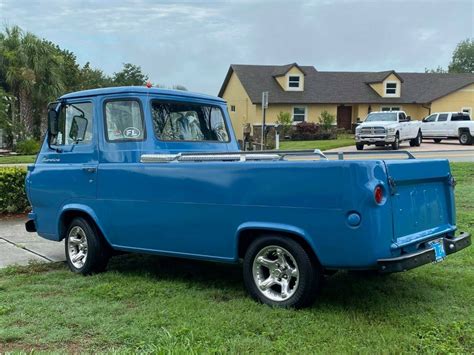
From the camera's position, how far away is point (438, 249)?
16.8ft

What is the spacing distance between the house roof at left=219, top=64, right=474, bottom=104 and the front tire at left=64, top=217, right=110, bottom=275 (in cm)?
3306

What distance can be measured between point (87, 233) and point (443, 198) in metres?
3.99

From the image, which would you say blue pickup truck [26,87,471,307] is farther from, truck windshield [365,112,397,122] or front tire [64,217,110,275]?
truck windshield [365,112,397,122]

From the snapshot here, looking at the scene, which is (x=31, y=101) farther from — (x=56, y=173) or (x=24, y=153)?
(x=56, y=173)

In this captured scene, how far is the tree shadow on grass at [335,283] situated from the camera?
5.29m

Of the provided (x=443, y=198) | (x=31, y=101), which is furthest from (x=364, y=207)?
(x=31, y=101)

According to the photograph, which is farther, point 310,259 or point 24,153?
point 24,153

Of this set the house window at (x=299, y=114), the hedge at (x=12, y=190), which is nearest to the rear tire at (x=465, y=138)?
the house window at (x=299, y=114)

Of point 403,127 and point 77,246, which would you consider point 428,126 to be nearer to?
point 403,127

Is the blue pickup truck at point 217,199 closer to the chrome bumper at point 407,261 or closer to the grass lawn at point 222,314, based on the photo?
the chrome bumper at point 407,261

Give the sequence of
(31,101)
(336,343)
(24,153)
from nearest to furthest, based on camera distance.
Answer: (336,343)
(24,153)
(31,101)

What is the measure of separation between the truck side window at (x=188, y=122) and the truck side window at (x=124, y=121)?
186 millimetres

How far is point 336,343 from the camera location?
4.27 metres

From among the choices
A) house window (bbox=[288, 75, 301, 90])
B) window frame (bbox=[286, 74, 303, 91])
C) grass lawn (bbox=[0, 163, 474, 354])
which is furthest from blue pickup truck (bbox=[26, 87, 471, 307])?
house window (bbox=[288, 75, 301, 90])
